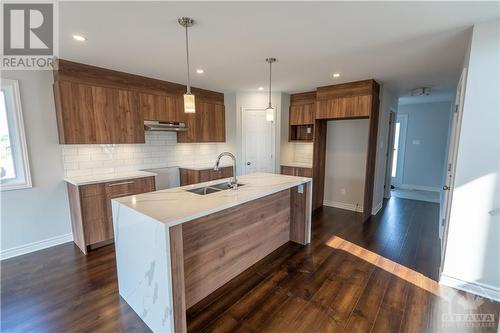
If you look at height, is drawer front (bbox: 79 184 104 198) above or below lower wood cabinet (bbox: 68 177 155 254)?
above

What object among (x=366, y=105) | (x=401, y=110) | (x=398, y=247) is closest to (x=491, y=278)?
(x=398, y=247)

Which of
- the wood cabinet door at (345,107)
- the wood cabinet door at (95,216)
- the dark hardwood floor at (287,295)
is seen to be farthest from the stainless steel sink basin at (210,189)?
the wood cabinet door at (345,107)

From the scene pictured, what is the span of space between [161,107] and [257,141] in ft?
6.55

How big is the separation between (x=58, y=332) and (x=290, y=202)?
2.60 metres

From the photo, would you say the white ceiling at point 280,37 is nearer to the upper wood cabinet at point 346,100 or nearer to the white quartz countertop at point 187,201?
the upper wood cabinet at point 346,100

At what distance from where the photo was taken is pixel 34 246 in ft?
9.55

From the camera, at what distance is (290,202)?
3.20 m

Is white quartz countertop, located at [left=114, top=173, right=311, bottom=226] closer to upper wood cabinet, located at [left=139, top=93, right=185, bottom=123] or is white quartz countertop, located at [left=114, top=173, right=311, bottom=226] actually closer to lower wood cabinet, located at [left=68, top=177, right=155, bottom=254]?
lower wood cabinet, located at [left=68, top=177, right=155, bottom=254]

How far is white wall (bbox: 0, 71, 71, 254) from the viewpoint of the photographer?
2.73 meters

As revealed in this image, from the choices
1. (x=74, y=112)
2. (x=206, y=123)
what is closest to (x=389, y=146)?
(x=206, y=123)

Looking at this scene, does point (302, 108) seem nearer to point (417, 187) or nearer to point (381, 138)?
point (381, 138)

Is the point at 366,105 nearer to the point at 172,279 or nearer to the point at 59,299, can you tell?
the point at 172,279

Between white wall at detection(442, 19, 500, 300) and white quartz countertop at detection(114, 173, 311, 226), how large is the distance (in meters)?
1.62

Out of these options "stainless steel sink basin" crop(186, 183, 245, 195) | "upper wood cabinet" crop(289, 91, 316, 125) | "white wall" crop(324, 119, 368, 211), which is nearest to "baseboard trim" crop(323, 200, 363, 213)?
"white wall" crop(324, 119, 368, 211)
